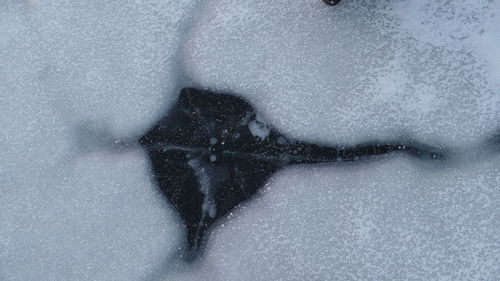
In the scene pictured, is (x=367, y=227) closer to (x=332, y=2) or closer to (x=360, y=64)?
(x=360, y=64)

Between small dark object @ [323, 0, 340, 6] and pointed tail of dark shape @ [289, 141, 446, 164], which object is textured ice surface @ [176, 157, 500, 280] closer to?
pointed tail of dark shape @ [289, 141, 446, 164]

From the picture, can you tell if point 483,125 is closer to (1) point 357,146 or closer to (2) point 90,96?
(1) point 357,146

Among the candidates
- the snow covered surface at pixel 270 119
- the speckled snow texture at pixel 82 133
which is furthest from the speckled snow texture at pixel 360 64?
the speckled snow texture at pixel 82 133

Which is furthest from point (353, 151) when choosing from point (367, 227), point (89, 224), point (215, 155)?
point (89, 224)

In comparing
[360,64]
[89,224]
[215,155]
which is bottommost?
[89,224]

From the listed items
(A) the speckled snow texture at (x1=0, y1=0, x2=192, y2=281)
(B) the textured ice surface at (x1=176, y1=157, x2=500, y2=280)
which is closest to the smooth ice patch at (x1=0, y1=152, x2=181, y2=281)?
(A) the speckled snow texture at (x1=0, y1=0, x2=192, y2=281)

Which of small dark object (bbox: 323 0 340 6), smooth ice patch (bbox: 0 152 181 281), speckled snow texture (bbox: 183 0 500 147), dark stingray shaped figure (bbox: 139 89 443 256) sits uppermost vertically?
small dark object (bbox: 323 0 340 6)
